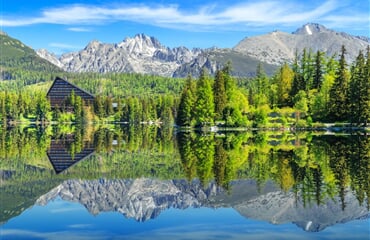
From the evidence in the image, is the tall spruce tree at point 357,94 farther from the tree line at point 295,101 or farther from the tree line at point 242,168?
the tree line at point 242,168

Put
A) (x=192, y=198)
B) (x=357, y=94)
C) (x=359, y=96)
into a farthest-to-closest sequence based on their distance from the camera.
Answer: (x=357, y=94) → (x=359, y=96) → (x=192, y=198)

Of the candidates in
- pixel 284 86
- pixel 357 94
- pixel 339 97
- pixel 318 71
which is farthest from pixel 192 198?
pixel 318 71

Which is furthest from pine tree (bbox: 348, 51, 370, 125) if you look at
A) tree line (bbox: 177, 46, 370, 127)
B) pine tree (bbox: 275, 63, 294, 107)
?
pine tree (bbox: 275, 63, 294, 107)

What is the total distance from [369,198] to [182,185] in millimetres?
10498

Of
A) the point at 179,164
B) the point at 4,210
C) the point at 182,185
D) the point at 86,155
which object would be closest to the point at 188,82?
the point at 86,155

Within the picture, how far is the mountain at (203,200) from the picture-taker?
781 inches

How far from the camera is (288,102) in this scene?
122875 millimetres

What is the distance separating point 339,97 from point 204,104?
27.5 meters

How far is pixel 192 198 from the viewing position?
81.3 feet

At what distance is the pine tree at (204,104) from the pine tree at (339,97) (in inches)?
976

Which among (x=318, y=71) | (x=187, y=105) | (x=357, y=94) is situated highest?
(x=318, y=71)

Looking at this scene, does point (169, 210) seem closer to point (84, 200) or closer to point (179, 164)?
point (84, 200)

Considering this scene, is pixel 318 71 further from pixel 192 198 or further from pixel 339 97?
pixel 192 198

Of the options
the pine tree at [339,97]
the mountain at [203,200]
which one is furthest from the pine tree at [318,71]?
the mountain at [203,200]
